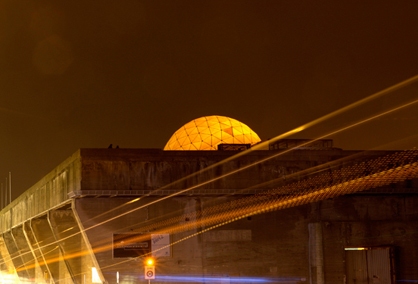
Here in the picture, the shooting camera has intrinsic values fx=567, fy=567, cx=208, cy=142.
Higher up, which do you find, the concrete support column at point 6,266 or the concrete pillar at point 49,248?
the concrete pillar at point 49,248

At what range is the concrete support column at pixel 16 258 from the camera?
59.4 m

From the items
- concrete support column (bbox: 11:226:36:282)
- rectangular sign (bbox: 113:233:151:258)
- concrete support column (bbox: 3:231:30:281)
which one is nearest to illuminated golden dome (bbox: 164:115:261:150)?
rectangular sign (bbox: 113:233:151:258)

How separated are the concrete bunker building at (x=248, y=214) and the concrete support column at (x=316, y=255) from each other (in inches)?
1.9

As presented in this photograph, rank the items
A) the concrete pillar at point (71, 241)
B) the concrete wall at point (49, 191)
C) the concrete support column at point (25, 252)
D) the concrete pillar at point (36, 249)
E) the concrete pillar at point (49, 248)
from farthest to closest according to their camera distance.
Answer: the concrete support column at point (25, 252)
the concrete pillar at point (36, 249)
the concrete pillar at point (49, 248)
the concrete pillar at point (71, 241)
the concrete wall at point (49, 191)

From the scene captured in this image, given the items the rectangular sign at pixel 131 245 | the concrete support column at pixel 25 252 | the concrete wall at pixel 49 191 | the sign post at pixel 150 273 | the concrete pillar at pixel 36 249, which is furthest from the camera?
the concrete support column at pixel 25 252

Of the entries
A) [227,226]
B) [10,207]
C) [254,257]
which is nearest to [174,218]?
[227,226]

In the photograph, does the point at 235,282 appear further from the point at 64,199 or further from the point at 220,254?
the point at 64,199

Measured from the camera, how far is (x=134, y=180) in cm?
2697

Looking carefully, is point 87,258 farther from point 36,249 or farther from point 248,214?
point 36,249

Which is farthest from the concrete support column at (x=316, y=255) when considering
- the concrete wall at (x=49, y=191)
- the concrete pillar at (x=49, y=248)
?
the concrete pillar at (x=49, y=248)

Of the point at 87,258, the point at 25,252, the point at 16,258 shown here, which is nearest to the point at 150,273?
the point at 87,258

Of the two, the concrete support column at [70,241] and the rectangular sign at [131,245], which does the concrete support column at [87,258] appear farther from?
the rectangular sign at [131,245]

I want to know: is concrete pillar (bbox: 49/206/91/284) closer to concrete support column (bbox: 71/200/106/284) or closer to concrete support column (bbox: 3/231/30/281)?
concrete support column (bbox: 71/200/106/284)

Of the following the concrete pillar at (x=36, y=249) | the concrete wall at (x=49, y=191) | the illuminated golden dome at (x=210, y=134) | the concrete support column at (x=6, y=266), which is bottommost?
the concrete support column at (x=6, y=266)
